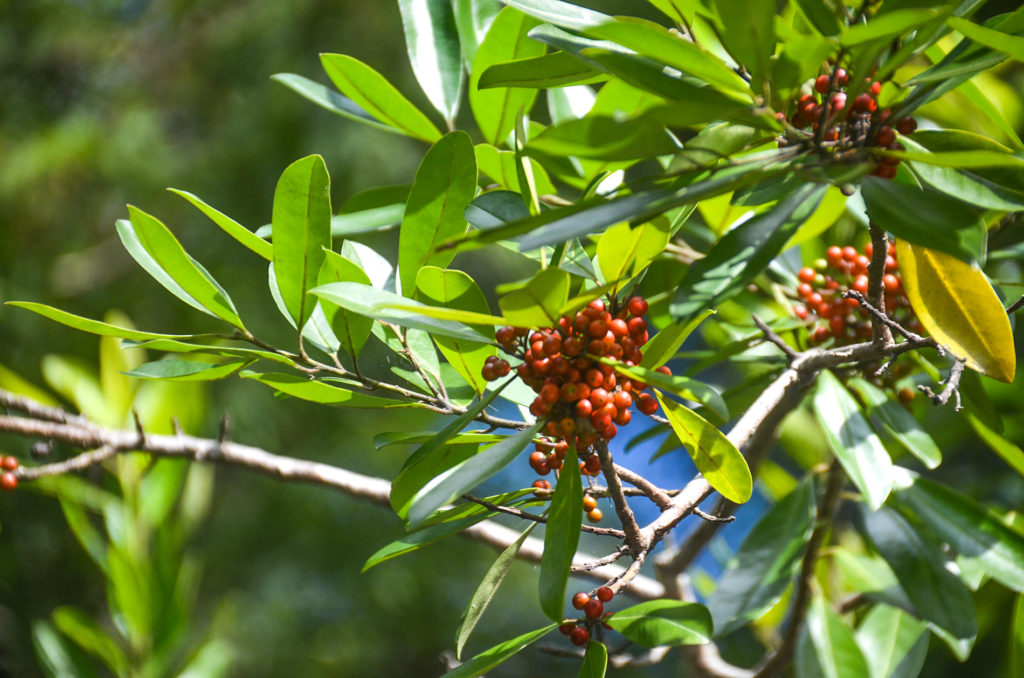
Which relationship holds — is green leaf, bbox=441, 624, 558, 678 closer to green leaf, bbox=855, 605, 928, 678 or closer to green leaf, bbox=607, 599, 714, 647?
green leaf, bbox=607, 599, 714, 647

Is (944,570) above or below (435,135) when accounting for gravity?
below

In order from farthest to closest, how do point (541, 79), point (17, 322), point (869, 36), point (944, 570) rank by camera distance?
point (17, 322)
point (944, 570)
point (541, 79)
point (869, 36)

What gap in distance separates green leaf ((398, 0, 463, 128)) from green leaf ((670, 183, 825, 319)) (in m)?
0.36

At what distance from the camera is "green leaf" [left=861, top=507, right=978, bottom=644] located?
27.3 inches

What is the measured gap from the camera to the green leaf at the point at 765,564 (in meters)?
0.76

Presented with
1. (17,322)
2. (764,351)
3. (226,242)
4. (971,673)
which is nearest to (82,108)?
(226,242)

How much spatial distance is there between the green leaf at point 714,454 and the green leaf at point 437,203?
7.1 inches

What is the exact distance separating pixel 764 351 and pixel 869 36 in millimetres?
476

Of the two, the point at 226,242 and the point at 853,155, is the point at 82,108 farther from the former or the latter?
the point at 853,155

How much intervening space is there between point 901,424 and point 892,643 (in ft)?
1.20

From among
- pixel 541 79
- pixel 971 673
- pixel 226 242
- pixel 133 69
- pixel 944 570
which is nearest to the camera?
pixel 541 79

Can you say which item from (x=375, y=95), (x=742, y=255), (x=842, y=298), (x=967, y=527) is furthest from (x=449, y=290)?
(x=967, y=527)

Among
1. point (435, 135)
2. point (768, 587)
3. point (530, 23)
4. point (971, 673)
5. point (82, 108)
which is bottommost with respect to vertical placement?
point (971, 673)

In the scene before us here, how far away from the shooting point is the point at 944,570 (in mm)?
736
